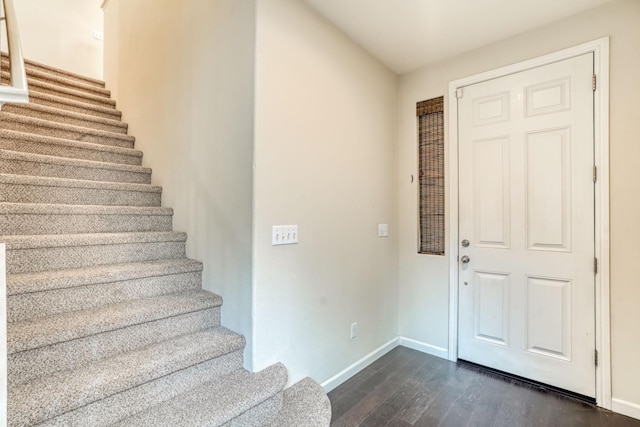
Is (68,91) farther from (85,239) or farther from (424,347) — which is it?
(424,347)

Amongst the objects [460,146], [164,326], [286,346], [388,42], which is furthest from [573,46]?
[164,326]

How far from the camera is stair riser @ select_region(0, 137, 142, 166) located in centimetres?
210

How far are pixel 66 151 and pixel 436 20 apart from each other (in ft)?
9.69

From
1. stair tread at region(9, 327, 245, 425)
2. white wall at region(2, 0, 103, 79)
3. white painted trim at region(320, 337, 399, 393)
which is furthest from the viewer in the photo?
white wall at region(2, 0, 103, 79)

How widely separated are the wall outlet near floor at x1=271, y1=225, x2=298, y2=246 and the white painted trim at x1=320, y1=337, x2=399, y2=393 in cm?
108

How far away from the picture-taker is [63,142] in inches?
91.0

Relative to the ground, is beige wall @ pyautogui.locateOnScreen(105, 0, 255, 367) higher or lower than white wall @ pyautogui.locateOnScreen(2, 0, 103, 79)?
lower

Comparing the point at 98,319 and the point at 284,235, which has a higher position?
the point at 284,235

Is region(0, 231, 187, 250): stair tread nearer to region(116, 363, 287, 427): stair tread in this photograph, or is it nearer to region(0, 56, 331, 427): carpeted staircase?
region(0, 56, 331, 427): carpeted staircase

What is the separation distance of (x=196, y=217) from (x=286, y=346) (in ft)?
3.50

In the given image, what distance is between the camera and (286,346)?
6.22 ft

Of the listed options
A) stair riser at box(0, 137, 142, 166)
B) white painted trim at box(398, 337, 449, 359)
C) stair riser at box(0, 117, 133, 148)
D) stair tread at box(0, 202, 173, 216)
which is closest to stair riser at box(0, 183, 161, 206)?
stair tread at box(0, 202, 173, 216)

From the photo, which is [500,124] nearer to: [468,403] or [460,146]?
[460,146]

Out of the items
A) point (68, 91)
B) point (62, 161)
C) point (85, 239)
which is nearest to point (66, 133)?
point (62, 161)
